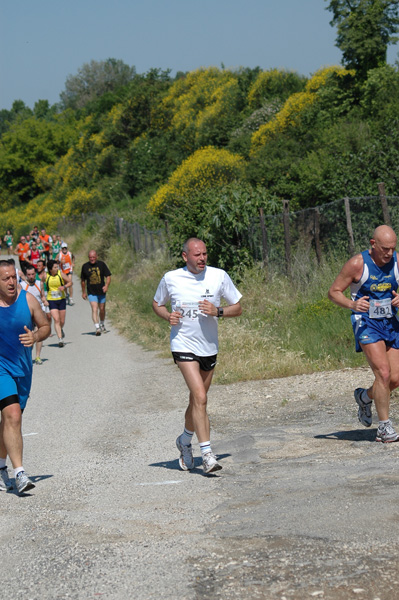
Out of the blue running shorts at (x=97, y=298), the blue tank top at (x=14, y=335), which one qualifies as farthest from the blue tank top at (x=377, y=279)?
the blue running shorts at (x=97, y=298)

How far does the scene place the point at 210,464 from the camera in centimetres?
758

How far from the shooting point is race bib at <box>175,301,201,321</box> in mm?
7973

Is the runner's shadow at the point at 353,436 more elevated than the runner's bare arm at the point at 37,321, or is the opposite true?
the runner's bare arm at the point at 37,321

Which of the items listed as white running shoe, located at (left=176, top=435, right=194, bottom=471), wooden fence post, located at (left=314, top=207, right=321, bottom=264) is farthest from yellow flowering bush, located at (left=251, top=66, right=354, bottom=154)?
white running shoe, located at (left=176, top=435, right=194, bottom=471)

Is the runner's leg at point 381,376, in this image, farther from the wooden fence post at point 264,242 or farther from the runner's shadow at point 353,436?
the wooden fence post at point 264,242

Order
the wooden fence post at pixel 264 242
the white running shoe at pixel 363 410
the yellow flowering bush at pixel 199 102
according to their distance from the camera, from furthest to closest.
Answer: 1. the yellow flowering bush at pixel 199 102
2. the wooden fence post at pixel 264 242
3. the white running shoe at pixel 363 410

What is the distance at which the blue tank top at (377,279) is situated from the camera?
8.11 m

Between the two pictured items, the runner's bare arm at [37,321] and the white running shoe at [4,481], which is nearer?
the runner's bare arm at [37,321]

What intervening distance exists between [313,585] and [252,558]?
0.61 metres

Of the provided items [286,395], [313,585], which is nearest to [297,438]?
[286,395]

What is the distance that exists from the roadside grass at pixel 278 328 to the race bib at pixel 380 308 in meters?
4.22

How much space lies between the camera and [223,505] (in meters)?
6.61

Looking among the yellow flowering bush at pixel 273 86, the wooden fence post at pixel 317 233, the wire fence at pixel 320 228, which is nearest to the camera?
the wire fence at pixel 320 228

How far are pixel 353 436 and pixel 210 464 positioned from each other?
1.80 m
